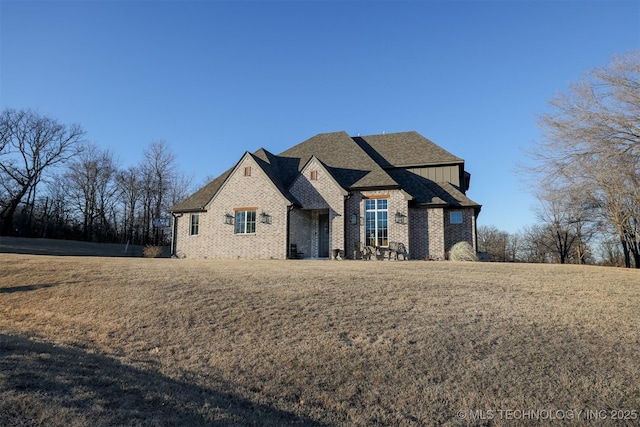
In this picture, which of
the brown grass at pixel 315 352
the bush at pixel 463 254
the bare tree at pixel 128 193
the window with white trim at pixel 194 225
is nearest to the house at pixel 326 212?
the window with white trim at pixel 194 225

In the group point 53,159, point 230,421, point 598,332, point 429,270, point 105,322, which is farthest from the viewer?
point 53,159

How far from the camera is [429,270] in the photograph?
43.3ft

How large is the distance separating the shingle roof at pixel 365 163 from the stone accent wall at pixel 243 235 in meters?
0.64

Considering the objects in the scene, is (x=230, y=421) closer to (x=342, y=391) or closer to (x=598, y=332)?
(x=342, y=391)

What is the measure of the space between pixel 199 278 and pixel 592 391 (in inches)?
379

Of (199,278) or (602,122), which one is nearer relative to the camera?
(199,278)

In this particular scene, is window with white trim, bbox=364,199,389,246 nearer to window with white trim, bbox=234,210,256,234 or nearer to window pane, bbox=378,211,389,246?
window pane, bbox=378,211,389,246

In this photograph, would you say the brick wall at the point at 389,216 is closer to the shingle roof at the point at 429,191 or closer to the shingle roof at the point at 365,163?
the shingle roof at the point at 365,163

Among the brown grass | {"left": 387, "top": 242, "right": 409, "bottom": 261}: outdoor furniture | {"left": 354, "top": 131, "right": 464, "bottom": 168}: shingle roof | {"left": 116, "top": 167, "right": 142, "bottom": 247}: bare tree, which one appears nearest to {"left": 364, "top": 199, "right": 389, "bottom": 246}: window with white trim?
{"left": 387, "top": 242, "right": 409, "bottom": 261}: outdoor furniture

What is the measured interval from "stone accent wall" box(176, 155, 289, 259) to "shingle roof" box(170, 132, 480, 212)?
0.64 meters

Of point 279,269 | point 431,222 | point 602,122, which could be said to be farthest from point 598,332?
point 431,222

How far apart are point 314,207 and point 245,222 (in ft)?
12.4

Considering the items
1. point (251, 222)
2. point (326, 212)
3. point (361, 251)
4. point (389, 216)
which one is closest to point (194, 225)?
point (251, 222)

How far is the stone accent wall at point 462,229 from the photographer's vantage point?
2081 cm
